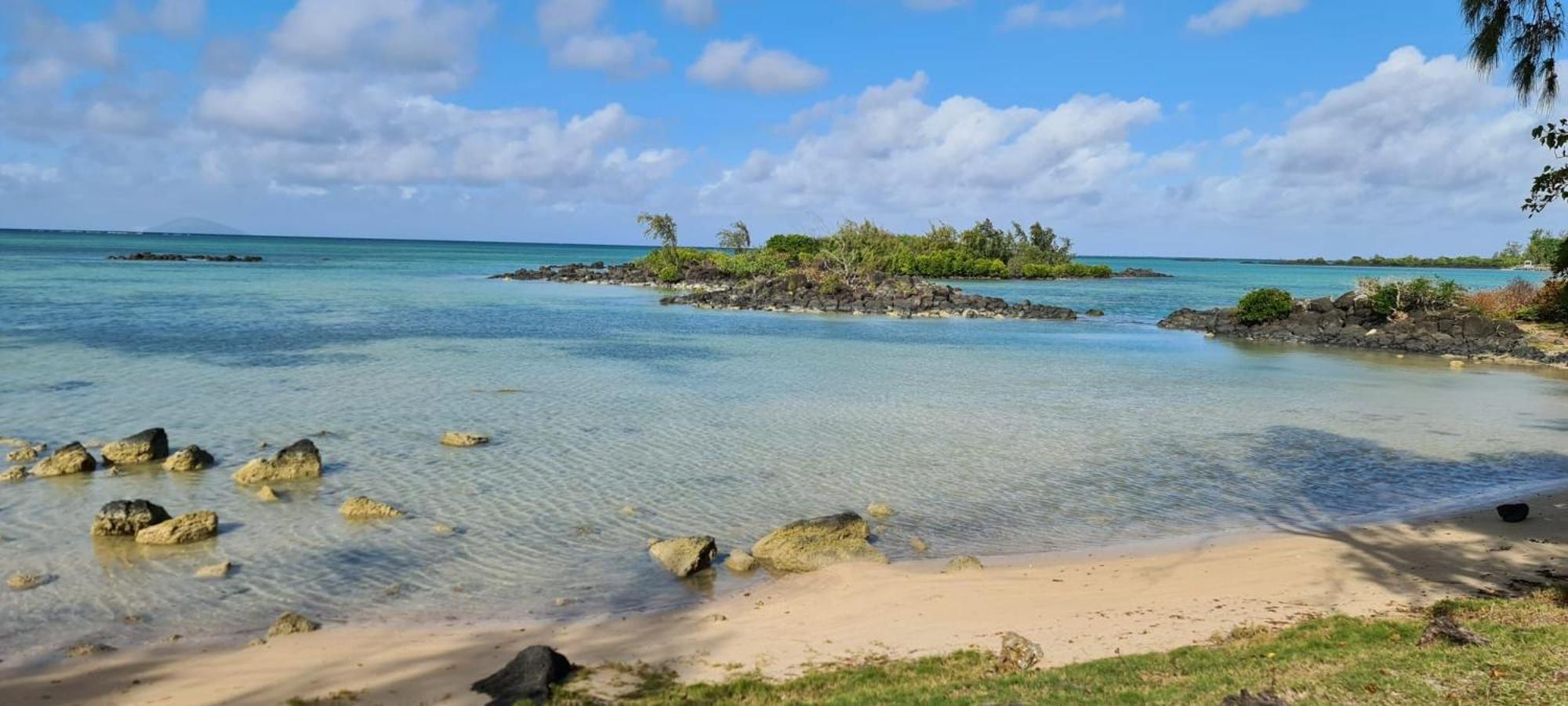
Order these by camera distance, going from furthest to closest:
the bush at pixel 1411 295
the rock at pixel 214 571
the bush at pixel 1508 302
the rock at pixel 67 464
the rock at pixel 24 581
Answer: the bush at pixel 1411 295 < the bush at pixel 1508 302 < the rock at pixel 67 464 < the rock at pixel 214 571 < the rock at pixel 24 581

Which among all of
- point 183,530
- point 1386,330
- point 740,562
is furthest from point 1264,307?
point 183,530

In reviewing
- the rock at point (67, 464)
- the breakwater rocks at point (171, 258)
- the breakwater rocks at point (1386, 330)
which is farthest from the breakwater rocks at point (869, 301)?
the breakwater rocks at point (171, 258)

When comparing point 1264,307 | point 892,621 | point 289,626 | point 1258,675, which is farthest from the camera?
point 1264,307

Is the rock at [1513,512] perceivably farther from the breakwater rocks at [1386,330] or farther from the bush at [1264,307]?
the bush at [1264,307]

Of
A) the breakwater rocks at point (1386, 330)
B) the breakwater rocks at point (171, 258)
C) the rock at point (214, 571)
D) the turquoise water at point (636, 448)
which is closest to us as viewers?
the rock at point (214, 571)

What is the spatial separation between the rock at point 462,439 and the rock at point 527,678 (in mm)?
10451

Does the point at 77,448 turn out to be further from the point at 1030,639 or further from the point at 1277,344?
the point at 1277,344

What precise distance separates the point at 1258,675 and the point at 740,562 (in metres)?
5.92

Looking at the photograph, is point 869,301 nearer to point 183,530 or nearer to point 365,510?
point 365,510

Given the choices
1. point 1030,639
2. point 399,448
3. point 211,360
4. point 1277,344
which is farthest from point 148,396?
point 1277,344

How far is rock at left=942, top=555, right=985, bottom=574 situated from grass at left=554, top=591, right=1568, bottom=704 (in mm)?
2904

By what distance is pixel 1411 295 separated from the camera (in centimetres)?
4491

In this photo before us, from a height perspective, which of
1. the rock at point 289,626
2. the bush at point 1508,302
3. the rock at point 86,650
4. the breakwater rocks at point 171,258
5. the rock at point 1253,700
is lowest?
the rock at point 86,650

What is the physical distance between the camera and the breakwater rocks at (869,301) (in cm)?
5731
